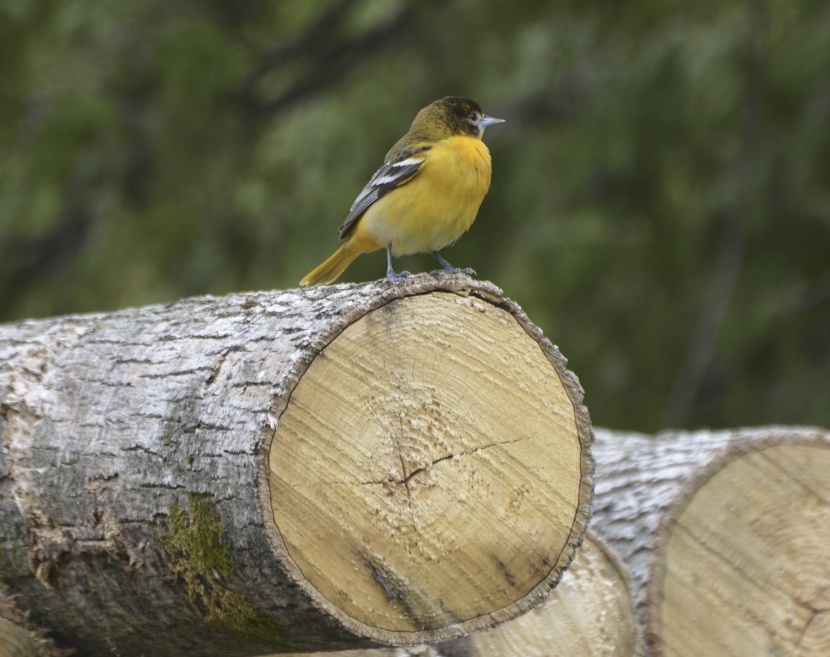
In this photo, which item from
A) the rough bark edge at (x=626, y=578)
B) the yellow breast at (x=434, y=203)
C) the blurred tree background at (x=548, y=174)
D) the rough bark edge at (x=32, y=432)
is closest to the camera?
the rough bark edge at (x=32, y=432)

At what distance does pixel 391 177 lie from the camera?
3.97 m

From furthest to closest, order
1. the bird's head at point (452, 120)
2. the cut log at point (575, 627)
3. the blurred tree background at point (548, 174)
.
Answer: the blurred tree background at point (548, 174) → the bird's head at point (452, 120) → the cut log at point (575, 627)

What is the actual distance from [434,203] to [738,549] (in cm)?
143

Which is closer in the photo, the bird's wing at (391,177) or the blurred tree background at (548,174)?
the bird's wing at (391,177)

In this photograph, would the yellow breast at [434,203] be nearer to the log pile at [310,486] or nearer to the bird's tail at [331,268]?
the bird's tail at [331,268]

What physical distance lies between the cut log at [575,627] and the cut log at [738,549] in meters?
0.07

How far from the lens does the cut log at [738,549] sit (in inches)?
134

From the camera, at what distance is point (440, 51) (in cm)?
579

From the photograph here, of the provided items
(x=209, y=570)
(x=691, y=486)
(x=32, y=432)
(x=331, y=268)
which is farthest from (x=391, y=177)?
(x=209, y=570)

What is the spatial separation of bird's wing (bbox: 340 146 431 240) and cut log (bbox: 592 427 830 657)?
128cm

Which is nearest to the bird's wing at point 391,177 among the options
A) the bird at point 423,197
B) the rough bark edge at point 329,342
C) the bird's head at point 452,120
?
the bird at point 423,197

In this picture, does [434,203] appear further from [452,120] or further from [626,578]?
[626,578]

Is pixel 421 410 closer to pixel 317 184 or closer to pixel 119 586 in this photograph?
pixel 119 586

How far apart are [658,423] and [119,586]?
434cm
